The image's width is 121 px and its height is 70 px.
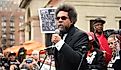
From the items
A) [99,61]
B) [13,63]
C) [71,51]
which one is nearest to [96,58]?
[99,61]

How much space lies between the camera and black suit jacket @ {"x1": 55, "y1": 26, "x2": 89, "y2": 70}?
5.13 m

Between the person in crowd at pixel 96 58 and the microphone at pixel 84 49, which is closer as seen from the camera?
the microphone at pixel 84 49

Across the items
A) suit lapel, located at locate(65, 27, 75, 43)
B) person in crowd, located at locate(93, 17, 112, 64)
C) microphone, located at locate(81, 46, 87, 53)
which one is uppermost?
suit lapel, located at locate(65, 27, 75, 43)

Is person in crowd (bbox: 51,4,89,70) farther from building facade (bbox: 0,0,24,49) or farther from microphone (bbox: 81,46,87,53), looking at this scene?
building facade (bbox: 0,0,24,49)

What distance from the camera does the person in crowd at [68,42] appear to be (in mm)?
5152

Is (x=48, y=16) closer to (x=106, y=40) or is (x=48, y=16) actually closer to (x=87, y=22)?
(x=106, y=40)

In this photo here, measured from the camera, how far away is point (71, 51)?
5.12 m

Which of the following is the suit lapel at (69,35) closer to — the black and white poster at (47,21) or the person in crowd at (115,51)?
the person in crowd at (115,51)

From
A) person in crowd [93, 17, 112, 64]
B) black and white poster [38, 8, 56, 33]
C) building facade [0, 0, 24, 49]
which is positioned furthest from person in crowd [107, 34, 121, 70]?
building facade [0, 0, 24, 49]

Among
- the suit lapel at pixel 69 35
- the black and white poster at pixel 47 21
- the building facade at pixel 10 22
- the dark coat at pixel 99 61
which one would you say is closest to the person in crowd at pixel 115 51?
the dark coat at pixel 99 61

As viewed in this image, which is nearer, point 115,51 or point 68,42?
point 68,42

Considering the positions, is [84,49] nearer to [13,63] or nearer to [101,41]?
[101,41]

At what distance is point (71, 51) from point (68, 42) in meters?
0.30

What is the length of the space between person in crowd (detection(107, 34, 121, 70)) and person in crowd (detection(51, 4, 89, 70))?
1.82m
